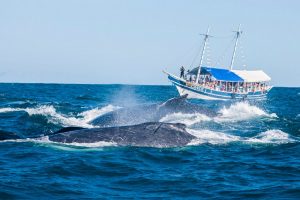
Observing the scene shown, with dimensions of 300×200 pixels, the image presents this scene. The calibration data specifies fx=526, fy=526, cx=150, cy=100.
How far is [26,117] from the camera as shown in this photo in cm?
3288

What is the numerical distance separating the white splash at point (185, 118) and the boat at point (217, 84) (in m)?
37.0

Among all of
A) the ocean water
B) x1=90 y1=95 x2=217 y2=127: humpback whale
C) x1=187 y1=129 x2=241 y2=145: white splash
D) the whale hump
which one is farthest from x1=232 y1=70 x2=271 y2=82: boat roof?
the whale hump

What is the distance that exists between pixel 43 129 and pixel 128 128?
7558 millimetres

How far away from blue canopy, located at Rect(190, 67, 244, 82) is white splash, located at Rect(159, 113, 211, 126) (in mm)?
37825

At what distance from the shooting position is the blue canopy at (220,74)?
73.3m

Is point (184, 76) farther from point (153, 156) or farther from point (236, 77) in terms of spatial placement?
point (153, 156)

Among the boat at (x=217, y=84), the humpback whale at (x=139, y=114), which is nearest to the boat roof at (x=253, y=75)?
the boat at (x=217, y=84)

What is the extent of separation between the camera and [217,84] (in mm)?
74938

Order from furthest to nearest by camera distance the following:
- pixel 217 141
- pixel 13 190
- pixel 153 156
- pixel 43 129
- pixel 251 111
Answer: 1. pixel 251 111
2. pixel 43 129
3. pixel 217 141
4. pixel 153 156
5. pixel 13 190

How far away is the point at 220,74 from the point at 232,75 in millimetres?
2315

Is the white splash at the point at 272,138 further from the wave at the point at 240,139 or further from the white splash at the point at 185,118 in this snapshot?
the white splash at the point at 185,118

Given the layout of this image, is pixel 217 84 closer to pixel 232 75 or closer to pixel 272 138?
pixel 232 75

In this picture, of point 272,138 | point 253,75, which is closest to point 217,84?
point 253,75

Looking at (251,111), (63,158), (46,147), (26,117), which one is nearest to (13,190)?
(63,158)
